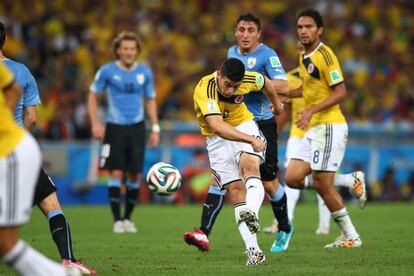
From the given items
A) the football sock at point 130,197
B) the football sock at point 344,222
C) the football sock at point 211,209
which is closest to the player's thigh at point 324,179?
the football sock at point 344,222

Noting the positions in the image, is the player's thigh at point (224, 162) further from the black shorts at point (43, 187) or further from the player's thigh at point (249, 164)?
the black shorts at point (43, 187)

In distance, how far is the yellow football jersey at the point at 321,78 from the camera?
10547 millimetres

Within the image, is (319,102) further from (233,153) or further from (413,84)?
(413,84)

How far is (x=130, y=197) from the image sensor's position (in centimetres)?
1346

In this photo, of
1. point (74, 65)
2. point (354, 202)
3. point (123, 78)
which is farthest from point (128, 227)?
point (74, 65)

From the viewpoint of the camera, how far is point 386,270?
323 inches

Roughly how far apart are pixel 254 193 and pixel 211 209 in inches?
49.6

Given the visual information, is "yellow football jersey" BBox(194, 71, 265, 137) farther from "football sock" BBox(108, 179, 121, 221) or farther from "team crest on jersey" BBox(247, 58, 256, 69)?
"football sock" BBox(108, 179, 121, 221)

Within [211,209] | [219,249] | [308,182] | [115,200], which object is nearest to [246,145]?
[211,209]

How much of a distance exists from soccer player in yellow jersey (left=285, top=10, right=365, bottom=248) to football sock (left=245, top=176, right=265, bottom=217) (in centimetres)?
192

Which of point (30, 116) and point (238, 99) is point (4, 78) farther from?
point (238, 99)

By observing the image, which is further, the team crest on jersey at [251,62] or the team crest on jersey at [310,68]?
the team crest on jersey at [310,68]

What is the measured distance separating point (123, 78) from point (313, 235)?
3.75 metres

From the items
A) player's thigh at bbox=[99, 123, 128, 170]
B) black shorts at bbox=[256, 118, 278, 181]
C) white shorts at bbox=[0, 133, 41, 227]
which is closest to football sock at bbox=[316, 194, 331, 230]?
black shorts at bbox=[256, 118, 278, 181]
